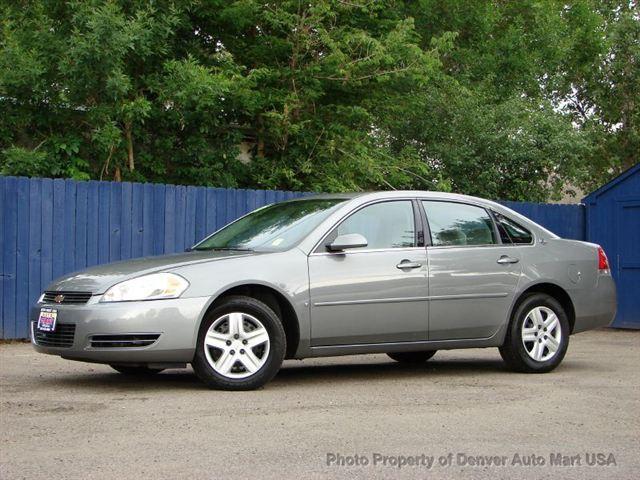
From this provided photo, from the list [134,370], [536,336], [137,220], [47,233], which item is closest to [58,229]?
[47,233]

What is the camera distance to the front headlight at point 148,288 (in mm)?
7797

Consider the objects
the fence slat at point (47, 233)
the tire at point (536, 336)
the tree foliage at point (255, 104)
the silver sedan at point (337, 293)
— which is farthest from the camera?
the tree foliage at point (255, 104)

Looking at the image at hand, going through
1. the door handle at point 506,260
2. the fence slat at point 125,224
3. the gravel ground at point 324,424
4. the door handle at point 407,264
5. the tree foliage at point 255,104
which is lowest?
the gravel ground at point 324,424

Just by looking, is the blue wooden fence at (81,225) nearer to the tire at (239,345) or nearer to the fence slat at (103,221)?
the fence slat at (103,221)

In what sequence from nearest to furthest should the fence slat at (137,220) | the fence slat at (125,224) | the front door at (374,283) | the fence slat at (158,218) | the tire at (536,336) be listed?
the front door at (374,283) → the tire at (536,336) → the fence slat at (125,224) → the fence slat at (137,220) → the fence slat at (158,218)

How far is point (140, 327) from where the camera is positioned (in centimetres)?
770

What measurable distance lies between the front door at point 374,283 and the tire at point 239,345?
0.47 meters

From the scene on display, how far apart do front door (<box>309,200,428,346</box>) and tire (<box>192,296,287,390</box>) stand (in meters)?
0.47

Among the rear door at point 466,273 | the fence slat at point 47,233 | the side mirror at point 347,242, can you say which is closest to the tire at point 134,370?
the side mirror at point 347,242

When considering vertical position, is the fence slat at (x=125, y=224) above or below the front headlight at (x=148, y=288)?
above

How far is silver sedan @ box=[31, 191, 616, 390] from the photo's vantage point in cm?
782

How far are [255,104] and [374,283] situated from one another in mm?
9585

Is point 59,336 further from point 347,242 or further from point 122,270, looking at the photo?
point 347,242

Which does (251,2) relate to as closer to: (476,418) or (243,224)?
(243,224)
